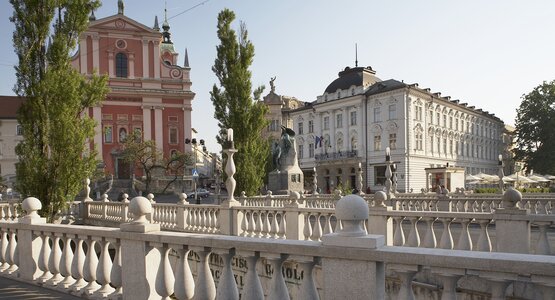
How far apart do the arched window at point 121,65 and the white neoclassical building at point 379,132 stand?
23695 mm

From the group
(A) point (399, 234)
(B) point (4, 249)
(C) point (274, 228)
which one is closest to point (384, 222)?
(A) point (399, 234)

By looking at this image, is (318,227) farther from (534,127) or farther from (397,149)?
(534,127)

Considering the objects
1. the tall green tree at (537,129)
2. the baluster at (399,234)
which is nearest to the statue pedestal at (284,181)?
the baluster at (399,234)

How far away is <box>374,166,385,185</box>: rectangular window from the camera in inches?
1954

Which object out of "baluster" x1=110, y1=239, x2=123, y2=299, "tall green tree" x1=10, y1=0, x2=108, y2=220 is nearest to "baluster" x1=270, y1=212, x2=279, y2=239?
"tall green tree" x1=10, y1=0, x2=108, y2=220

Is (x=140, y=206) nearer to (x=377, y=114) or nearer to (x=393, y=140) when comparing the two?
(x=393, y=140)

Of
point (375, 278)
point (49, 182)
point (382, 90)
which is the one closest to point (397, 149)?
point (382, 90)

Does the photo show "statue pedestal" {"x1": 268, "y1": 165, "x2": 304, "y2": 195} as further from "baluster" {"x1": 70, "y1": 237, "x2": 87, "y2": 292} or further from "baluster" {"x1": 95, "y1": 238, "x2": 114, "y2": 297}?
"baluster" {"x1": 95, "y1": 238, "x2": 114, "y2": 297}

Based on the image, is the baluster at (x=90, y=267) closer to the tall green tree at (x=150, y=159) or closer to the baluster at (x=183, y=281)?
the baluster at (x=183, y=281)

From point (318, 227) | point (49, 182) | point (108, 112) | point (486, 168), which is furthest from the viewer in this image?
point (486, 168)

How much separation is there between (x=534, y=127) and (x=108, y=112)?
177 feet

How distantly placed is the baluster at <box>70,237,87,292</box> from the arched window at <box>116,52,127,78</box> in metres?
48.9

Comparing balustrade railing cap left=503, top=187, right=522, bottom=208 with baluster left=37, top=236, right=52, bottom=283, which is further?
balustrade railing cap left=503, top=187, right=522, bottom=208

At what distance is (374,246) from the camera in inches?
120
